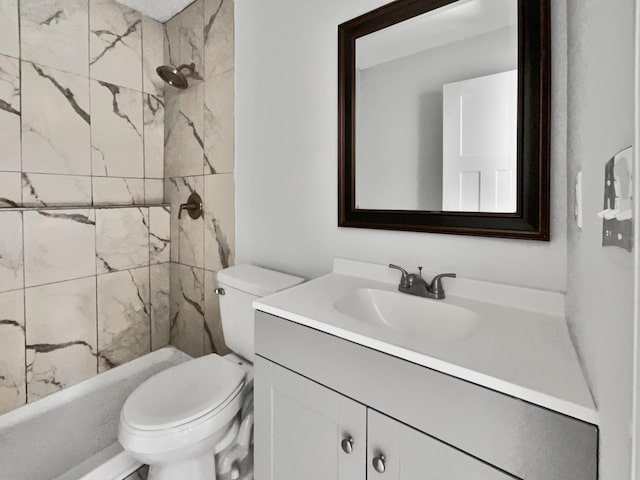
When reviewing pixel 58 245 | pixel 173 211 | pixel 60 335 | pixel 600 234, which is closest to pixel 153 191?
pixel 173 211

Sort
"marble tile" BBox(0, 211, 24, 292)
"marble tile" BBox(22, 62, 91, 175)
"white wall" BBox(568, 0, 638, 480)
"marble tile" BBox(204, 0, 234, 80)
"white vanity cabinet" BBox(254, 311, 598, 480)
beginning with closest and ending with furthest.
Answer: "white wall" BBox(568, 0, 638, 480)
"white vanity cabinet" BBox(254, 311, 598, 480)
"marble tile" BBox(0, 211, 24, 292)
"marble tile" BBox(22, 62, 91, 175)
"marble tile" BBox(204, 0, 234, 80)

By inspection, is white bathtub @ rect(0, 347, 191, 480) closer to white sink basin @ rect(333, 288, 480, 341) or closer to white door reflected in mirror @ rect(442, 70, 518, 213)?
white sink basin @ rect(333, 288, 480, 341)

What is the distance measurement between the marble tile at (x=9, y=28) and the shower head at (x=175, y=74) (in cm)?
64

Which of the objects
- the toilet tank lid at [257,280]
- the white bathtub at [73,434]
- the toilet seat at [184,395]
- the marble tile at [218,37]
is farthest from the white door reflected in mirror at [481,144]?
the white bathtub at [73,434]

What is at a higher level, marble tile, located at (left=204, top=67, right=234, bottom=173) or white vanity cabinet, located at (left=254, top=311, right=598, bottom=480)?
marble tile, located at (left=204, top=67, right=234, bottom=173)

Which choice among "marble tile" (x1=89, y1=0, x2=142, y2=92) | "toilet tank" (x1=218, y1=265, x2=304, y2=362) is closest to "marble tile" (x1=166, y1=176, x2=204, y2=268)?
"toilet tank" (x1=218, y1=265, x2=304, y2=362)

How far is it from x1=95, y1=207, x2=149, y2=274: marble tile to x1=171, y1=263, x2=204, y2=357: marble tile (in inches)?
9.7

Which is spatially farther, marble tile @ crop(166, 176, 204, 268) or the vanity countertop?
marble tile @ crop(166, 176, 204, 268)

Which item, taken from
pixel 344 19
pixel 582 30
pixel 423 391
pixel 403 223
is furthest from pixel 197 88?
pixel 423 391

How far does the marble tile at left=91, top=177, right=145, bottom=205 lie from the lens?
1960mm

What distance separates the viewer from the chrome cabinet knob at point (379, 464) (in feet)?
2.53

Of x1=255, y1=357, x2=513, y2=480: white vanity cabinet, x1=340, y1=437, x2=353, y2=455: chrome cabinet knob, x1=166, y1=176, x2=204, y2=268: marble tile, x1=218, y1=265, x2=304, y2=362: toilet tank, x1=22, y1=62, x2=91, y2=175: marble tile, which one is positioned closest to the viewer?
x1=255, y1=357, x2=513, y2=480: white vanity cabinet

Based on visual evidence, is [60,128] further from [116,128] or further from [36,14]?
[36,14]

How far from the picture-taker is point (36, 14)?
5.52 ft
